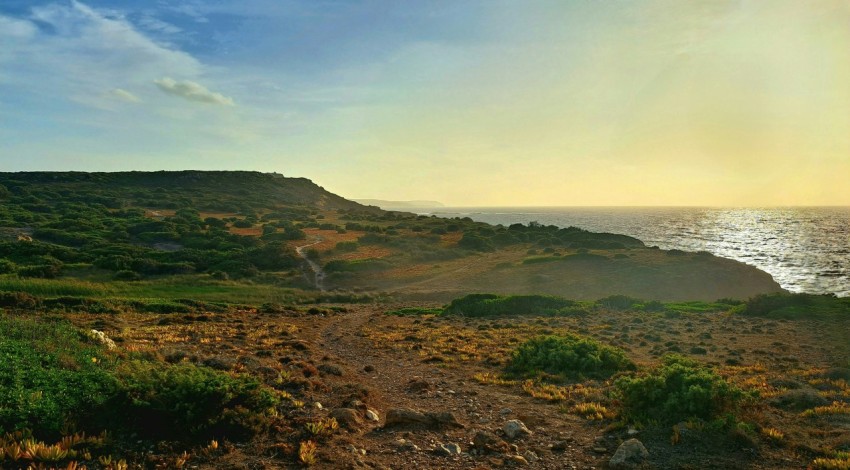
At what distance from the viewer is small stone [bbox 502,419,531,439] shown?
33.2ft

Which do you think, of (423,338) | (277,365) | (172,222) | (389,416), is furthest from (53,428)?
(172,222)

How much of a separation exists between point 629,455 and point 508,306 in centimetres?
2834

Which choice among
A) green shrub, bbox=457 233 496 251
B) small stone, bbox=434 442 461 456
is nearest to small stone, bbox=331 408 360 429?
small stone, bbox=434 442 461 456

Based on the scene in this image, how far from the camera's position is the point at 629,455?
8.60 meters

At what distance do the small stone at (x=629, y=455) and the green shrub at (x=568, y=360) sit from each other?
22.6 ft

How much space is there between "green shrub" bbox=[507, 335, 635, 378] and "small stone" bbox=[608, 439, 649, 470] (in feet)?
22.6

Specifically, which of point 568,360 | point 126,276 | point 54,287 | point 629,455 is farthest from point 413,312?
point 629,455

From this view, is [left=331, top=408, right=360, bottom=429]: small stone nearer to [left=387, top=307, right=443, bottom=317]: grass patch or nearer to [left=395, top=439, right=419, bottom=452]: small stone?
[left=395, top=439, right=419, bottom=452]: small stone

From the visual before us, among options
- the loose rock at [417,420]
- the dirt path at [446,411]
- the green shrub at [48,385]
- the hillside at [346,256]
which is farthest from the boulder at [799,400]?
the hillside at [346,256]

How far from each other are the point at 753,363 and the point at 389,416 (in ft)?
53.5

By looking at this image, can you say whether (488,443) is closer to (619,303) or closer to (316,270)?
(619,303)

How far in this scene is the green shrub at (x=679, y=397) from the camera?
10.1 metres

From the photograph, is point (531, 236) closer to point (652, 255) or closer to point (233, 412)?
point (652, 255)

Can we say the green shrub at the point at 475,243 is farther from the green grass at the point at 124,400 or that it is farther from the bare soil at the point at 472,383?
the green grass at the point at 124,400
